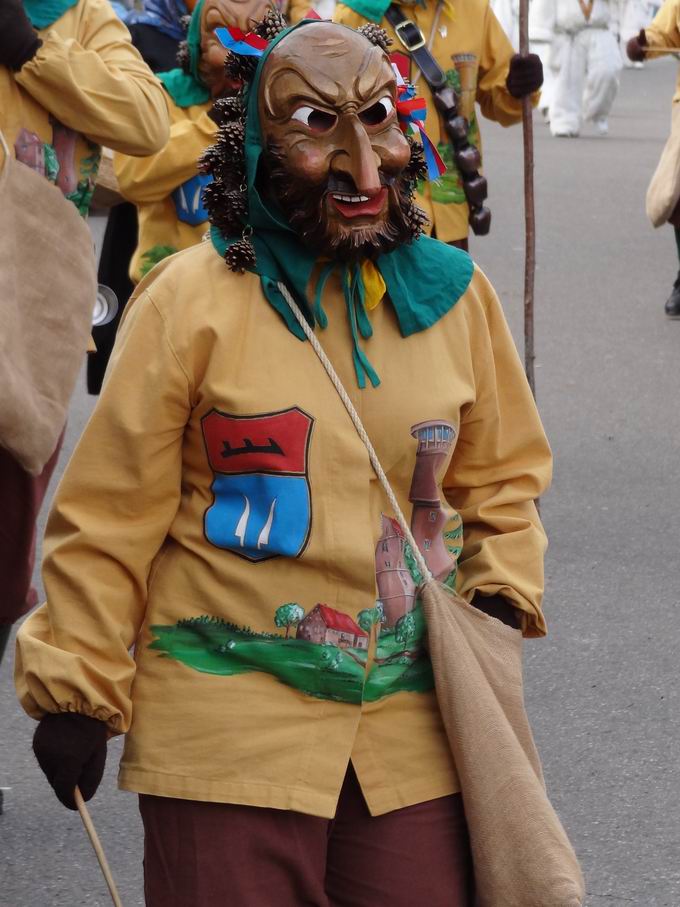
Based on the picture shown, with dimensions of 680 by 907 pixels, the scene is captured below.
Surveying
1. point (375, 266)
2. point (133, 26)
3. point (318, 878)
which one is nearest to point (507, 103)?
point (133, 26)

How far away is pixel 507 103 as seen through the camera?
6270 millimetres

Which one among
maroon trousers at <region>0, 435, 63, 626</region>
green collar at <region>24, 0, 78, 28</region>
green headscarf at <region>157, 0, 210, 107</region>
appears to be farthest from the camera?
green headscarf at <region>157, 0, 210, 107</region>

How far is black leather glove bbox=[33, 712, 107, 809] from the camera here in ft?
7.98

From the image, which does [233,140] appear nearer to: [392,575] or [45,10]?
[392,575]

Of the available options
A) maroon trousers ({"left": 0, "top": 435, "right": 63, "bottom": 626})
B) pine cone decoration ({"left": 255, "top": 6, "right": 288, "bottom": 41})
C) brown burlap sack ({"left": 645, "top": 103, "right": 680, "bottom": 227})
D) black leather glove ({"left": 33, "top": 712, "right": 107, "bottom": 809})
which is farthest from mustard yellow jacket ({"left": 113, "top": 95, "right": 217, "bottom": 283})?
brown burlap sack ({"left": 645, "top": 103, "right": 680, "bottom": 227})

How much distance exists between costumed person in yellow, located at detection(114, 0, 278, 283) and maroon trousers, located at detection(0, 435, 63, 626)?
1.68 metres

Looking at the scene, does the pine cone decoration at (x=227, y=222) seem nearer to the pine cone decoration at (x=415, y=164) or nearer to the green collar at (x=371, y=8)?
the pine cone decoration at (x=415, y=164)

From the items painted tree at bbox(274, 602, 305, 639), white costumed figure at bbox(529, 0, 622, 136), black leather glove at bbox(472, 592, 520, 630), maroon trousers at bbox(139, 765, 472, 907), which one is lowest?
white costumed figure at bbox(529, 0, 622, 136)

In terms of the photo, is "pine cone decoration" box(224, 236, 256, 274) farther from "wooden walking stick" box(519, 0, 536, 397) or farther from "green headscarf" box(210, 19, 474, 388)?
"wooden walking stick" box(519, 0, 536, 397)

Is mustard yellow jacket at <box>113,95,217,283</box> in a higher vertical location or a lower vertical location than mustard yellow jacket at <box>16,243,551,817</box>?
lower

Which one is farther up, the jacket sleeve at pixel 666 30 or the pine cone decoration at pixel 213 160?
the pine cone decoration at pixel 213 160

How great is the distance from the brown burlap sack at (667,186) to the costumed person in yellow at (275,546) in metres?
6.40

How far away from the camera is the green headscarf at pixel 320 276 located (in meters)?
2.51

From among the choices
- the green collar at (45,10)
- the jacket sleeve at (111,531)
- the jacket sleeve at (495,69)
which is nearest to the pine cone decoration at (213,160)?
the jacket sleeve at (111,531)
